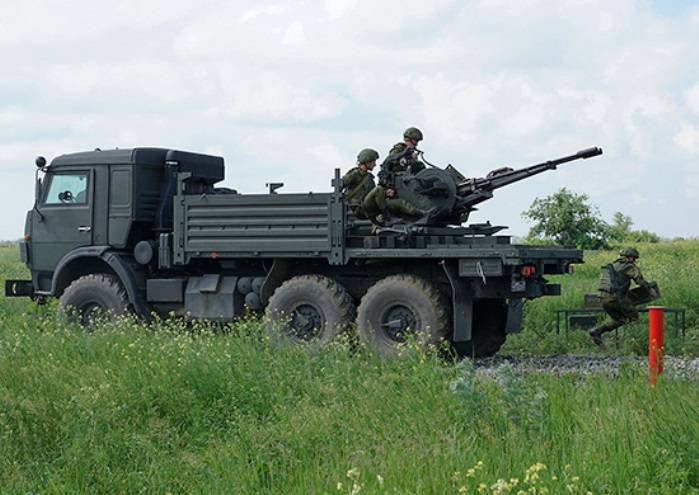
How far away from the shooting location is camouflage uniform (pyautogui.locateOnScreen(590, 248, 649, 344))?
631 inches

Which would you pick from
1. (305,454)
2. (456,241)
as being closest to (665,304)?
(456,241)

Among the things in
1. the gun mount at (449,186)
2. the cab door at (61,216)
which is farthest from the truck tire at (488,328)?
the cab door at (61,216)

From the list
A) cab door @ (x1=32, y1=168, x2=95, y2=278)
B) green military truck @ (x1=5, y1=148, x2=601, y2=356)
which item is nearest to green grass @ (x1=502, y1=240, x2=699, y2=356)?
green military truck @ (x1=5, y1=148, x2=601, y2=356)

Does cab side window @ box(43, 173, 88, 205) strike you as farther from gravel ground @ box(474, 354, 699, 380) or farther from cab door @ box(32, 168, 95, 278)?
gravel ground @ box(474, 354, 699, 380)

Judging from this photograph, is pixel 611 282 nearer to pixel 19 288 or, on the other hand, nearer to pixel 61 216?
pixel 61 216

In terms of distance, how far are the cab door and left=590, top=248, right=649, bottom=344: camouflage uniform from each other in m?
7.32

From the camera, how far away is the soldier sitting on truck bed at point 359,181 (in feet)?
50.9

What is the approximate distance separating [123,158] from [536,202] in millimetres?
28904

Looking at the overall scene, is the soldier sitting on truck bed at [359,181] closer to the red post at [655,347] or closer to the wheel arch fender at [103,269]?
the wheel arch fender at [103,269]

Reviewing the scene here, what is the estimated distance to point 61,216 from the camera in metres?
17.1

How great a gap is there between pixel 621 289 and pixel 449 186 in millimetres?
3007

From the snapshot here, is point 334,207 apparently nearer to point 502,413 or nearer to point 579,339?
point 579,339

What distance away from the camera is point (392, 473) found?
781 centimetres

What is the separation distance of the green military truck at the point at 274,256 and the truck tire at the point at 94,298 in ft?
0.07
